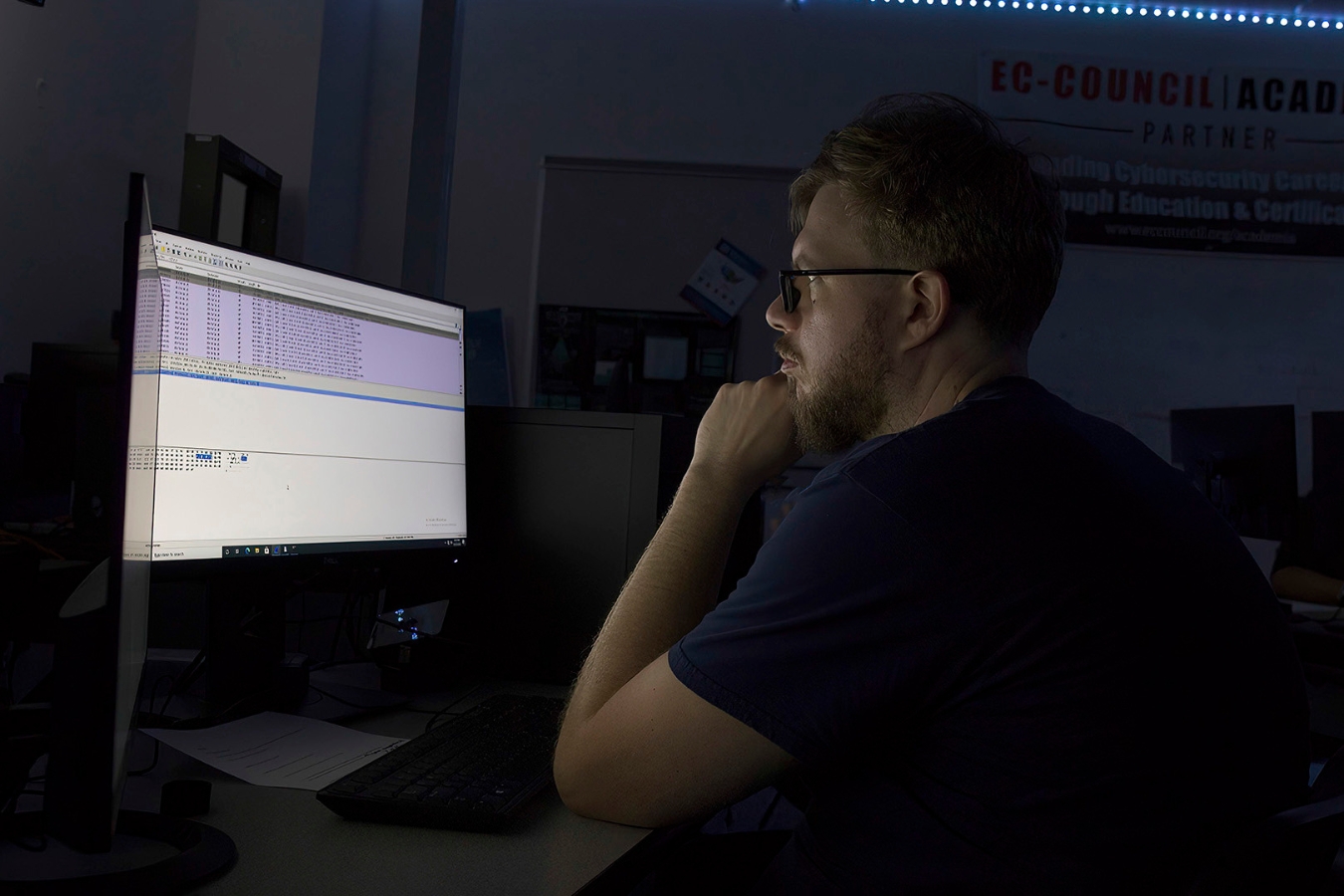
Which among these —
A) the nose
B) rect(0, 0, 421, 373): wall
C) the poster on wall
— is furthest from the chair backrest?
the poster on wall

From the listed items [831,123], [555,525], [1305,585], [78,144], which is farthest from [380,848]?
[831,123]

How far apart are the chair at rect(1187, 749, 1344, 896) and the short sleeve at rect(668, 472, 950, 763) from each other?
0.71 feet

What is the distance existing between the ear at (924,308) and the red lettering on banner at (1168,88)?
11.4 feet

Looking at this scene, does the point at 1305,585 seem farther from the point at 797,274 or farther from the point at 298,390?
the point at 298,390

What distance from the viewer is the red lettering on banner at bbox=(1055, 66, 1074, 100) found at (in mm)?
3799

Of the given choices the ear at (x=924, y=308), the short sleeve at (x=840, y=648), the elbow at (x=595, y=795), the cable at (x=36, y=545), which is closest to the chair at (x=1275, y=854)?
the short sleeve at (x=840, y=648)

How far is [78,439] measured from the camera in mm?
1503

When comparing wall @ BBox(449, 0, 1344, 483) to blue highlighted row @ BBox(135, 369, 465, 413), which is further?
wall @ BBox(449, 0, 1344, 483)

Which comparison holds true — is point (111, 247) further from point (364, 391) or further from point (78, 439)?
point (364, 391)

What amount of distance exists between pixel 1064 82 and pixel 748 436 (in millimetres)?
3323

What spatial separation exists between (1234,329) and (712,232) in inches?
79.3

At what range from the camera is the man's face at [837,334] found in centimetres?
99

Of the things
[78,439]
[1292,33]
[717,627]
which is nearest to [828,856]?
[717,627]

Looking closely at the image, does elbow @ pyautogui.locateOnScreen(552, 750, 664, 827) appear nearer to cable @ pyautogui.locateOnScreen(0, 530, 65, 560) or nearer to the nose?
the nose
